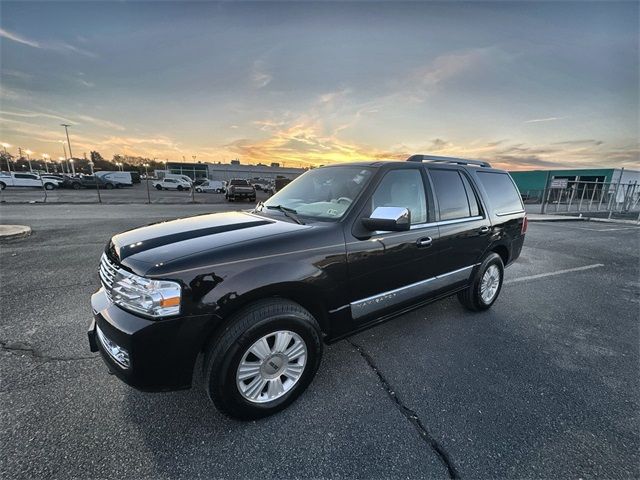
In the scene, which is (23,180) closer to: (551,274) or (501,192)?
(501,192)

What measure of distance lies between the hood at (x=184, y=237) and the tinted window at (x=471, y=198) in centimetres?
234

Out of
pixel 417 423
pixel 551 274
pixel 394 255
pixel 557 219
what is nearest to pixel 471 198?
pixel 394 255

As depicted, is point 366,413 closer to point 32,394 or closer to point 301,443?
point 301,443

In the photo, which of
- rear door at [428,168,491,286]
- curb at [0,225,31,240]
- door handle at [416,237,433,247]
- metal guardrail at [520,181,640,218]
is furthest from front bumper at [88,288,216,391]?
metal guardrail at [520,181,640,218]

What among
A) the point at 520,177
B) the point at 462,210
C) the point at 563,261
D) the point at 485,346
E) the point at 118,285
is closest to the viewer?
the point at 118,285

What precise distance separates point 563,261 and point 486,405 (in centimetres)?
645

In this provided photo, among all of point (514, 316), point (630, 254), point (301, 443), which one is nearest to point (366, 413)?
point (301, 443)

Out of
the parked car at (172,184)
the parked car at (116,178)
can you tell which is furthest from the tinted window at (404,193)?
the parked car at (116,178)

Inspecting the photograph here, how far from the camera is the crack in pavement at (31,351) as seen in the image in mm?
2686

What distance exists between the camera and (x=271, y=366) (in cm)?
214

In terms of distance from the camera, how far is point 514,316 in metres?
3.91

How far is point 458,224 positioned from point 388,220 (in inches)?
57.9

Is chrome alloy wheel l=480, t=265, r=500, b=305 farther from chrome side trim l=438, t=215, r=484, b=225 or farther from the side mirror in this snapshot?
the side mirror

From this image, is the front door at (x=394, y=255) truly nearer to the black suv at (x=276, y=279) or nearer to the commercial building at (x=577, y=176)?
the black suv at (x=276, y=279)
